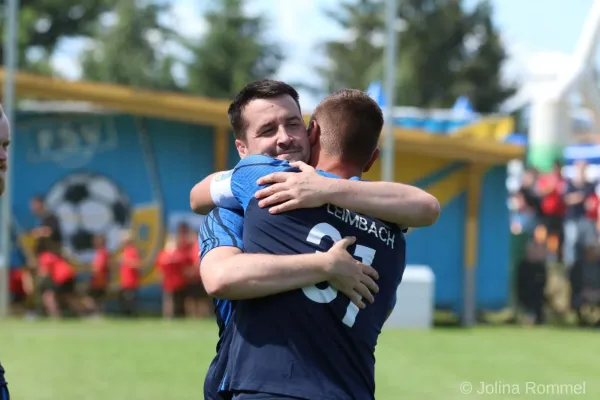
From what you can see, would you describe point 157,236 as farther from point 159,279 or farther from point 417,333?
point 417,333

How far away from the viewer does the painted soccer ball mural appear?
1825 centimetres

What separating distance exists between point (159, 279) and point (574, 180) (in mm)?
7622

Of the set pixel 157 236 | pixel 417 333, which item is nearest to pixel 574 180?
pixel 417 333

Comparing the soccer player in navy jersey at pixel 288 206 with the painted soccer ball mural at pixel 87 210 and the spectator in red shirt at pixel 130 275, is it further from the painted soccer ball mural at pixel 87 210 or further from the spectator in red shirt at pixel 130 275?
the painted soccer ball mural at pixel 87 210

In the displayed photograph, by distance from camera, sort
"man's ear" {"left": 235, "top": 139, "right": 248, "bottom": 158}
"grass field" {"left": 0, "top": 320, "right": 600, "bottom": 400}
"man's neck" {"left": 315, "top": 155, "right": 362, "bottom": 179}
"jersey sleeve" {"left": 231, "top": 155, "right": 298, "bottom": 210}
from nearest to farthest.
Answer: "jersey sleeve" {"left": 231, "top": 155, "right": 298, "bottom": 210} → "man's neck" {"left": 315, "top": 155, "right": 362, "bottom": 179} → "man's ear" {"left": 235, "top": 139, "right": 248, "bottom": 158} → "grass field" {"left": 0, "top": 320, "right": 600, "bottom": 400}

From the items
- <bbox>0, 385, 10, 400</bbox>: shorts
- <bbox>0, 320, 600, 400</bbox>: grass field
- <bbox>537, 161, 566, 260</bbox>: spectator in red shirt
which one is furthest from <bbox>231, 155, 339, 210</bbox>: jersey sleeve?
<bbox>537, 161, 566, 260</bbox>: spectator in red shirt

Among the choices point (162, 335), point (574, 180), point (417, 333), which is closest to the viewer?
point (162, 335)

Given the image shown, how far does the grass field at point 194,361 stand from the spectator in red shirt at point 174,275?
4.46 ft

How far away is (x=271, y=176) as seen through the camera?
3.08m

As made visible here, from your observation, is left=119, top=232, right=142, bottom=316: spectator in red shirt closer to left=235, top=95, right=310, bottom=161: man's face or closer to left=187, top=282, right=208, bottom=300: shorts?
left=187, top=282, right=208, bottom=300: shorts

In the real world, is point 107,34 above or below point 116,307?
above

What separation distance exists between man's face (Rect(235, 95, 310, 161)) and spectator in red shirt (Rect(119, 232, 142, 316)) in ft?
46.9

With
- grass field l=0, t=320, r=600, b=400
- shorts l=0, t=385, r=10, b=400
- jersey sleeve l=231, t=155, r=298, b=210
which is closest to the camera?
jersey sleeve l=231, t=155, r=298, b=210

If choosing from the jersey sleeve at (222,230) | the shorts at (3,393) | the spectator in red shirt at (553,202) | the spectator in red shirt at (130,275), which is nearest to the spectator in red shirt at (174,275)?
the spectator in red shirt at (130,275)
